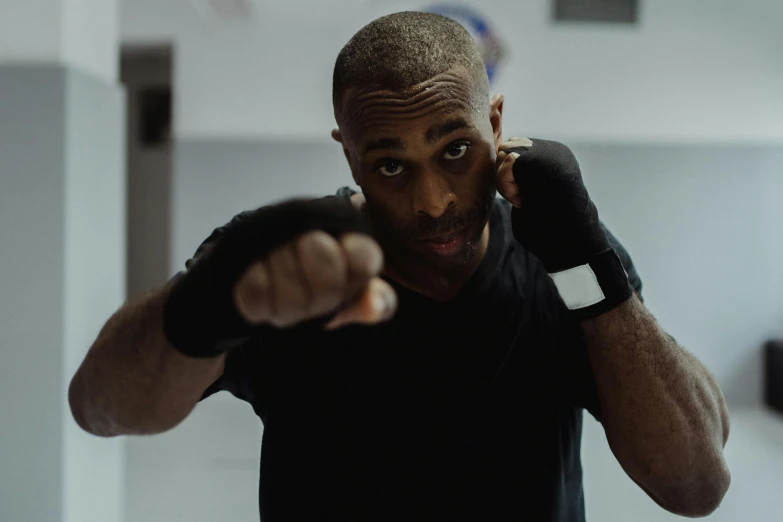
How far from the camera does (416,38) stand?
807 mm

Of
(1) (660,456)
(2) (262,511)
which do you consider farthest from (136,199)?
(1) (660,456)

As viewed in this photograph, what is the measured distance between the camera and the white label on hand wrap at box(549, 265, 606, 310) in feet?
2.47

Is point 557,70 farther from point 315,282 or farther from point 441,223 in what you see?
point 315,282

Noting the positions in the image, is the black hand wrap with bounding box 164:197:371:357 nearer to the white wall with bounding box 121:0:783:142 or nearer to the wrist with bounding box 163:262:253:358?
the wrist with bounding box 163:262:253:358

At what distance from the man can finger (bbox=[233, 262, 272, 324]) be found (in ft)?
0.77

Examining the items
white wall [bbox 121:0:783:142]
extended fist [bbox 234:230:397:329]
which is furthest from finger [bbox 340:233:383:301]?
white wall [bbox 121:0:783:142]

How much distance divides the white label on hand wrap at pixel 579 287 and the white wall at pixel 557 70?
7.06 feet

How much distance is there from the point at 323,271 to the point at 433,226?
36 centimetres

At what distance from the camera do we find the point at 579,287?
755 millimetres

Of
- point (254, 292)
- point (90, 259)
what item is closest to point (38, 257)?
point (90, 259)

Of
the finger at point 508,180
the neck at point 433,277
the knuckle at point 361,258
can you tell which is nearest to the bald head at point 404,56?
the finger at point 508,180

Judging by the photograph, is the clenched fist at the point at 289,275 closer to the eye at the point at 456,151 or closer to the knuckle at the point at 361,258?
the knuckle at the point at 361,258

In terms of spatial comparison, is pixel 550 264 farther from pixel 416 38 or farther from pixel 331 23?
pixel 331 23

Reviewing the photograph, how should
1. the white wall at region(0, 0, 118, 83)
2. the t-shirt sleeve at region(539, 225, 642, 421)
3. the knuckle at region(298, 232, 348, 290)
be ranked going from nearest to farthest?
the knuckle at region(298, 232, 348, 290)
the t-shirt sleeve at region(539, 225, 642, 421)
the white wall at region(0, 0, 118, 83)
